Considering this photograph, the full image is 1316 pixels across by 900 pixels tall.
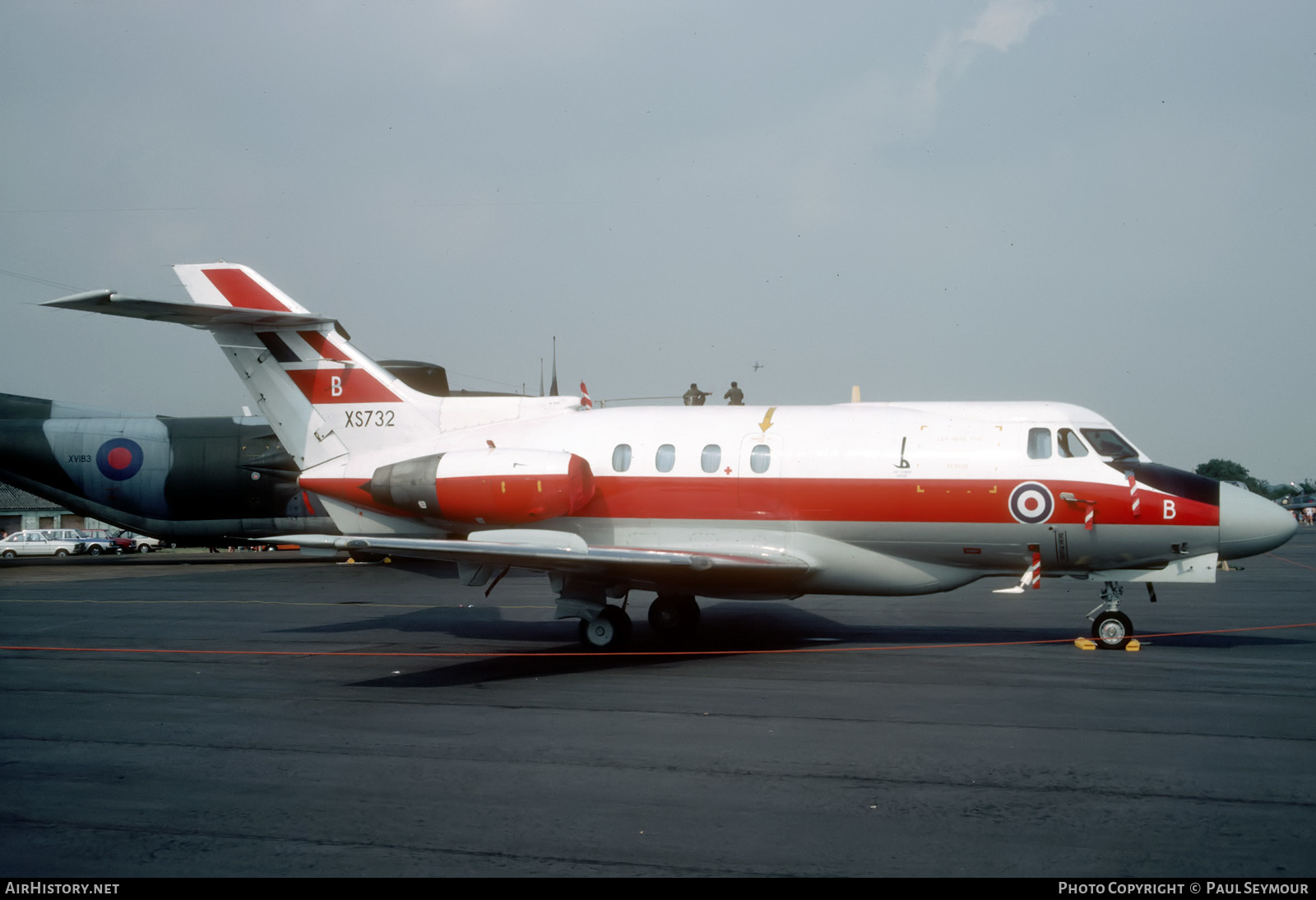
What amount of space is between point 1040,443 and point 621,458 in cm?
602

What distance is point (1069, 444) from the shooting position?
1298 cm

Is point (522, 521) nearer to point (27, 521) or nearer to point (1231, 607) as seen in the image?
point (1231, 607)

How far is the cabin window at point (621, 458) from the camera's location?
1413cm

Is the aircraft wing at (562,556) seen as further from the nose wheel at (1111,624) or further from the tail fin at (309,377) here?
the nose wheel at (1111,624)

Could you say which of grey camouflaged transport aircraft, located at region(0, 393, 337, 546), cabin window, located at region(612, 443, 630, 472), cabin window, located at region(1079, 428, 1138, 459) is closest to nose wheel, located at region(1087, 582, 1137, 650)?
cabin window, located at region(1079, 428, 1138, 459)

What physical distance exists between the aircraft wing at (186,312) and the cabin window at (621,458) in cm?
542

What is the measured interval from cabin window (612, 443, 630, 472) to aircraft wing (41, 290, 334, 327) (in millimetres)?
5415

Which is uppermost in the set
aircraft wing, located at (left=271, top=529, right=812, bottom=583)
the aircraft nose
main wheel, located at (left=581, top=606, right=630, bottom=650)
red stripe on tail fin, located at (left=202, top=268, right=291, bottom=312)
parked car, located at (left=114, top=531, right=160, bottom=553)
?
red stripe on tail fin, located at (left=202, top=268, right=291, bottom=312)

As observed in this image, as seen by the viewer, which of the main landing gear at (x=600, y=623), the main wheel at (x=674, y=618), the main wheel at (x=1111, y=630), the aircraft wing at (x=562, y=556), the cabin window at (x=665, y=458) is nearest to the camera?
the aircraft wing at (x=562, y=556)

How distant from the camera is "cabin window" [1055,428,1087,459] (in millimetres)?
12938

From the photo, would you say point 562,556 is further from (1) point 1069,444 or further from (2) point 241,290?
(2) point 241,290

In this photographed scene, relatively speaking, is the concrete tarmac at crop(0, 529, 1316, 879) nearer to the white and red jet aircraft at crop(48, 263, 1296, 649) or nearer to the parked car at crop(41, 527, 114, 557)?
the white and red jet aircraft at crop(48, 263, 1296, 649)

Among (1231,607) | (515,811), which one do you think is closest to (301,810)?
(515,811)

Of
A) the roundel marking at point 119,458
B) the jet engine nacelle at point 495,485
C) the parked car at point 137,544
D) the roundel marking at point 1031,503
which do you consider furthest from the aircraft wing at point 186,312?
the parked car at point 137,544
